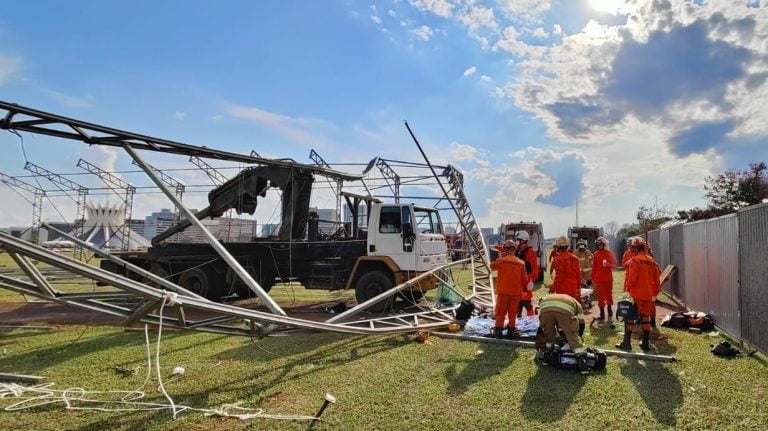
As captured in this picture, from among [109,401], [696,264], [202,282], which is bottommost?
[109,401]

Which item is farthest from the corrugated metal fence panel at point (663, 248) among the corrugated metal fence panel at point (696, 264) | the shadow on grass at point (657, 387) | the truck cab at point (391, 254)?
the shadow on grass at point (657, 387)

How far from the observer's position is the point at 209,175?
14.9 m

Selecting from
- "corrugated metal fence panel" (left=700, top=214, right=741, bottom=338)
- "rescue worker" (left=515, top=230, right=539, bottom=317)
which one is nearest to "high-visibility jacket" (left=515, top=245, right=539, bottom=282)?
"rescue worker" (left=515, top=230, right=539, bottom=317)

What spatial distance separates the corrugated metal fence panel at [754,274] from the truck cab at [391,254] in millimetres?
5796

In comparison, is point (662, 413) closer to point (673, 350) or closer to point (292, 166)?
point (673, 350)

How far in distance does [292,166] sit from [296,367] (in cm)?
573

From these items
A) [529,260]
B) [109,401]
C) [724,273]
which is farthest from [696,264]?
[109,401]

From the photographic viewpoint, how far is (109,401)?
4.83m

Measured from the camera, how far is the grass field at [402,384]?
4305 mm

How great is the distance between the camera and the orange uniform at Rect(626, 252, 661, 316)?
23.0 feet

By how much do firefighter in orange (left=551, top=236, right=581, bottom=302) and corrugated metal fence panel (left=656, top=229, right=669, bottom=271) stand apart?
724 cm

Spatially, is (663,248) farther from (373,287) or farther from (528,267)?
(373,287)

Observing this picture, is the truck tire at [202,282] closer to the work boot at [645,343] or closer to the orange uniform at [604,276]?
the orange uniform at [604,276]

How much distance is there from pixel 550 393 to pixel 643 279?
10.3 ft
